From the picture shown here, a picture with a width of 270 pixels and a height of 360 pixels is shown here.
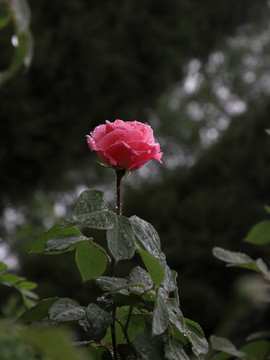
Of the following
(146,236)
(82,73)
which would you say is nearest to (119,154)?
(146,236)

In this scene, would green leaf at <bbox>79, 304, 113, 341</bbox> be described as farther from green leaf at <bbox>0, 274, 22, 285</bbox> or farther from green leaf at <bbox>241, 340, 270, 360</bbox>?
green leaf at <bbox>0, 274, 22, 285</bbox>

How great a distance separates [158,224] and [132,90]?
69.6 inches

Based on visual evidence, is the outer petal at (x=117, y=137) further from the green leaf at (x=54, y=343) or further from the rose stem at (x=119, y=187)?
the green leaf at (x=54, y=343)

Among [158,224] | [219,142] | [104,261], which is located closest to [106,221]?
[104,261]

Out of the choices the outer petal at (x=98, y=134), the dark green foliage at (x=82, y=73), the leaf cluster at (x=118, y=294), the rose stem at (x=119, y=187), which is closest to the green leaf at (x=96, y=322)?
the leaf cluster at (x=118, y=294)

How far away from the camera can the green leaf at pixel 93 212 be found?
399mm

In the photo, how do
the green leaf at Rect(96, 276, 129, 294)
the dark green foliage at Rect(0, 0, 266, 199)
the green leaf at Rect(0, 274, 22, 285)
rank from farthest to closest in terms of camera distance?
the dark green foliage at Rect(0, 0, 266, 199)
the green leaf at Rect(0, 274, 22, 285)
the green leaf at Rect(96, 276, 129, 294)

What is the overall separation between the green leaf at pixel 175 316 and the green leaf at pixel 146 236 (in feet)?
0.16

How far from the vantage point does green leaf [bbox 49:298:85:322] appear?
1.30ft

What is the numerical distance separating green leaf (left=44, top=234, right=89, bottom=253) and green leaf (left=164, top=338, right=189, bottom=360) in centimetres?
13

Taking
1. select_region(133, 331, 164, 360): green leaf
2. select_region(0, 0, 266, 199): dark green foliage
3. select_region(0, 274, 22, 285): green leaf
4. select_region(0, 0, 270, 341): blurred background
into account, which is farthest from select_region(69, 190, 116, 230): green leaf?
select_region(0, 0, 266, 199): dark green foliage

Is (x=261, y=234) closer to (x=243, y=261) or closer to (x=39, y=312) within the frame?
(x=243, y=261)

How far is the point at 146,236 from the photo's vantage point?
1.43 feet

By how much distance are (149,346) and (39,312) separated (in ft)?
0.41
